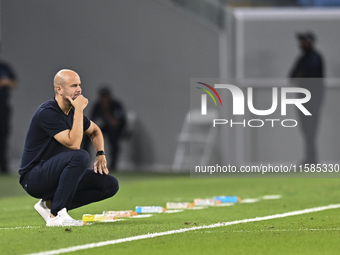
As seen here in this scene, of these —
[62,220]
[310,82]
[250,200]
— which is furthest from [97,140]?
[310,82]

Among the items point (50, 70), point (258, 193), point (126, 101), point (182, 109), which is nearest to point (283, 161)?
point (182, 109)

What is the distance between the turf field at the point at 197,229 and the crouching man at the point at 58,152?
238 mm

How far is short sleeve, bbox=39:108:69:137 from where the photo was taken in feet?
19.2

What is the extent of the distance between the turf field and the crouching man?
24cm

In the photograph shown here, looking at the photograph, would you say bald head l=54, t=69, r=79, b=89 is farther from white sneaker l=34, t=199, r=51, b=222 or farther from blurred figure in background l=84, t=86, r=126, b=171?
blurred figure in background l=84, t=86, r=126, b=171

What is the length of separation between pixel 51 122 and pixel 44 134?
0.17 metres

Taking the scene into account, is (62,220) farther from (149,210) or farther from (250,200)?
(250,200)

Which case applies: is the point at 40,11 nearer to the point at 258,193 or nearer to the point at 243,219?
the point at 258,193

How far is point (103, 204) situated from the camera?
9.09 m

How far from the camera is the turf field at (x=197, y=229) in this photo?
482cm

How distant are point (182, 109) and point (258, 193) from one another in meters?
6.39

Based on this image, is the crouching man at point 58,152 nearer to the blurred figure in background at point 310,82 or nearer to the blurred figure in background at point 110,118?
the blurred figure in background at point 310,82

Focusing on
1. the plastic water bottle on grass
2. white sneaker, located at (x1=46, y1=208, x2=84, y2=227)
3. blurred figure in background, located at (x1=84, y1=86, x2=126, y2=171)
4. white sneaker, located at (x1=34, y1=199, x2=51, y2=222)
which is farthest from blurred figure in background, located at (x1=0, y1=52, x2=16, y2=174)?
white sneaker, located at (x1=46, y1=208, x2=84, y2=227)

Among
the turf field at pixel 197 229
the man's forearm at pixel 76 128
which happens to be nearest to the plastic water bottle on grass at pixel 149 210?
the turf field at pixel 197 229
